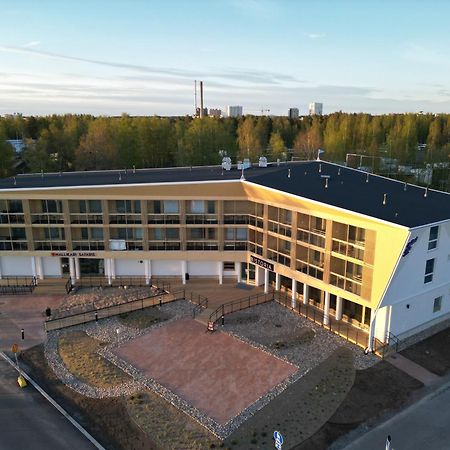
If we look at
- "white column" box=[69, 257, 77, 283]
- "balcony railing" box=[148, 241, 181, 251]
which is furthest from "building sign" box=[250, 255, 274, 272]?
"white column" box=[69, 257, 77, 283]

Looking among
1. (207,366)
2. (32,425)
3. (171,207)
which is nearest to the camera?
(32,425)

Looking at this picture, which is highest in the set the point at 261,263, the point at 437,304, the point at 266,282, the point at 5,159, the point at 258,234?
the point at 5,159

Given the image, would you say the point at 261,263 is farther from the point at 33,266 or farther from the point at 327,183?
the point at 33,266

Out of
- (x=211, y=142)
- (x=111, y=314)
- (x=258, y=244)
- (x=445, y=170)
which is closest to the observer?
(x=111, y=314)

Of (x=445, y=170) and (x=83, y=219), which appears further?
(x=445, y=170)

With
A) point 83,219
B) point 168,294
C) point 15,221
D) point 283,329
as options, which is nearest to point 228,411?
point 283,329

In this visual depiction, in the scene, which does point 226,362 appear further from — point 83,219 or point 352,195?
point 83,219

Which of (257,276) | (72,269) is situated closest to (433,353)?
(257,276)
